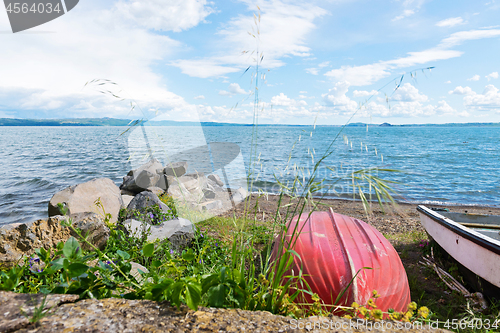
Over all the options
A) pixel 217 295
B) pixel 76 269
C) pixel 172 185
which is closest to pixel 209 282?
pixel 217 295

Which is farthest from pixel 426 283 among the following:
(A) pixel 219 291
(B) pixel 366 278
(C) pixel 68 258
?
(C) pixel 68 258

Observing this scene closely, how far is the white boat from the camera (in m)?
4.05

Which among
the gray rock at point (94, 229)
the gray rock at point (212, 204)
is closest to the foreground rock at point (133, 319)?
the gray rock at point (94, 229)

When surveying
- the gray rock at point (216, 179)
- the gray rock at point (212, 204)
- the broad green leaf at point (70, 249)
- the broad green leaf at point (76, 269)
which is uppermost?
the broad green leaf at point (70, 249)

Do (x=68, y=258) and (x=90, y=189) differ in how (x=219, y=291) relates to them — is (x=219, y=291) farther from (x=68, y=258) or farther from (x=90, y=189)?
(x=90, y=189)

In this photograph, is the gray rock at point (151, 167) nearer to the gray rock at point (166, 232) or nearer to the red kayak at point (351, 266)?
the gray rock at point (166, 232)

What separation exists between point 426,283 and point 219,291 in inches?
195

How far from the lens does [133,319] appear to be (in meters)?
1.50

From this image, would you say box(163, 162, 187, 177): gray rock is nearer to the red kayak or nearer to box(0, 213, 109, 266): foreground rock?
box(0, 213, 109, 266): foreground rock

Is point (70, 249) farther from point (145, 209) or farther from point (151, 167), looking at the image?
point (151, 167)

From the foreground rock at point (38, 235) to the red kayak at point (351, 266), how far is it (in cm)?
312

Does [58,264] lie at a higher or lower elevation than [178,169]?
higher

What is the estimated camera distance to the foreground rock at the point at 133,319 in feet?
4.60

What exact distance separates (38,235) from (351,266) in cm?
429
